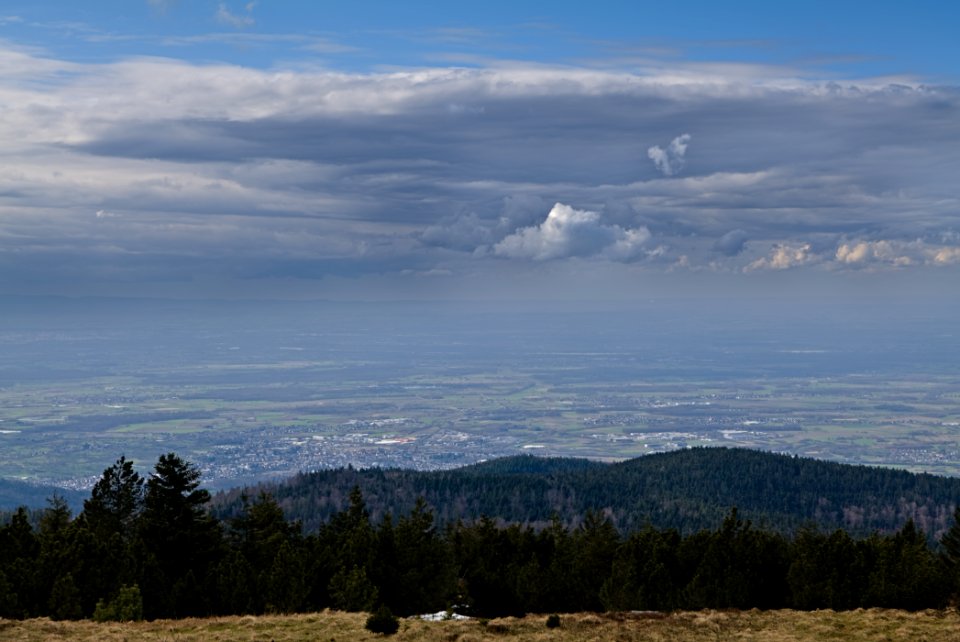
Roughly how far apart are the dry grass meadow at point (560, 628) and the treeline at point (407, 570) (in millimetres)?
7122

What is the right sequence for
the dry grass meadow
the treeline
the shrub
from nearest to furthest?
the dry grass meadow
the shrub
the treeline

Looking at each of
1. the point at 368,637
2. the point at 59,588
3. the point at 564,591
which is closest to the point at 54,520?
the point at 59,588

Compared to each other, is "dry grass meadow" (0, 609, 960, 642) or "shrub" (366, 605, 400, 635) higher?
"shrub" (366, 605, 400, 635)

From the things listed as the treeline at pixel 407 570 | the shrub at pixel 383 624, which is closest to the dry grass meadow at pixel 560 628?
the shrub at pixel 383 624

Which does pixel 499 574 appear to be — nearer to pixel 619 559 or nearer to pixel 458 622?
pixel 619 559

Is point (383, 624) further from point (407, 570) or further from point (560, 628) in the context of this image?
point (407, 570)

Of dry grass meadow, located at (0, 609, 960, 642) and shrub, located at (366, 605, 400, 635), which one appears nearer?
dry grass meadow, located at (0, 609, 960, 642)

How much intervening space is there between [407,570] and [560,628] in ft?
72.7

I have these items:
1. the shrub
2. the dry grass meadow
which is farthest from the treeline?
the shrub

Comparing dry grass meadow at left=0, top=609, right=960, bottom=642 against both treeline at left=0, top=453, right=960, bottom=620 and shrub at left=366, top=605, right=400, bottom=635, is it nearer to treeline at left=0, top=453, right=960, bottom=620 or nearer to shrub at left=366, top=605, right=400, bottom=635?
shrub at left=366, top=605, right=400, bottom=635

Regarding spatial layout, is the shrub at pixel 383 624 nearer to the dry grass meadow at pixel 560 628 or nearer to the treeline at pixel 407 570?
the dry grass meadow at pixel 560 628

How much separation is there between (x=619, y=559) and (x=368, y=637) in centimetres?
3191

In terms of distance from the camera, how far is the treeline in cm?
6356

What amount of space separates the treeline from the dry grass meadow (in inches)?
280
